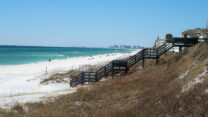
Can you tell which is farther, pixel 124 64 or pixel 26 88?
pixel 26 88

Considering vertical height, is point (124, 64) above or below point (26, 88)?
above

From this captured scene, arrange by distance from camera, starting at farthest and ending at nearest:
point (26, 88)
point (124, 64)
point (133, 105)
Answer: point (26, 88), point (124, 64), point (133, 105)

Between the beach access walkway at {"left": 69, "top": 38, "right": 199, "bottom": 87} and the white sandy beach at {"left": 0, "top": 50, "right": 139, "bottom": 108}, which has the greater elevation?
the beach access walkway at {"left": 69, "top": 38, "right": 199, "bottom": 87}

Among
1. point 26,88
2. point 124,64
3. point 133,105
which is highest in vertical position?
point 124,64

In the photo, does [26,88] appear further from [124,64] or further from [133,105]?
[133,105]

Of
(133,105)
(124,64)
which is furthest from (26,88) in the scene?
(133,105)

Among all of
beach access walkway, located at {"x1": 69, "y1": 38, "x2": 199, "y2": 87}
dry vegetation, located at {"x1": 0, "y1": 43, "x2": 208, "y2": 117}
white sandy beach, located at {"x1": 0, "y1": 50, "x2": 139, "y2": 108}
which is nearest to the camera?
dry vegetation, located at {"x1": 0, "y1": 43, "x2": 208, "y2": 117}

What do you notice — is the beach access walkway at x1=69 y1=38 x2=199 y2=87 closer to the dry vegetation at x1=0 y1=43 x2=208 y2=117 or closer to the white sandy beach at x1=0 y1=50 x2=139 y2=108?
the white sandy beach at x1=0 y1=50 x2=139 y2=108

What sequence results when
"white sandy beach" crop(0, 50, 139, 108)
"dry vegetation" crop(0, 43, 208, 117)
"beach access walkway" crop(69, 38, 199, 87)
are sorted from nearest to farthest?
1. "dry vegetation" crop(0, 43, 208, 117)
2. "white sandy beach" crop(0, 50, 139, 108)
3. "beach access walkway" crop(69, 38, 199, 87)

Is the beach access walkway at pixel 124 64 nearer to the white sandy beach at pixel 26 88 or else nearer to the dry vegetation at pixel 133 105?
the white sandy beach at pixel 26 88

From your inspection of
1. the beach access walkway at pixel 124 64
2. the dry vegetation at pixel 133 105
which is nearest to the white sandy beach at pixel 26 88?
the beach access walkway at pixel 124 64

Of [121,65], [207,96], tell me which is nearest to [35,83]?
[121,65]

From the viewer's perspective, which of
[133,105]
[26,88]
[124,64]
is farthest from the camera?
[26,88]

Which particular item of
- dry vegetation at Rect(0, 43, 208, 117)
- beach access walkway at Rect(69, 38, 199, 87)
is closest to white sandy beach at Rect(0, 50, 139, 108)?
beach access walkway at Rect(69, 38, 199, 87)
